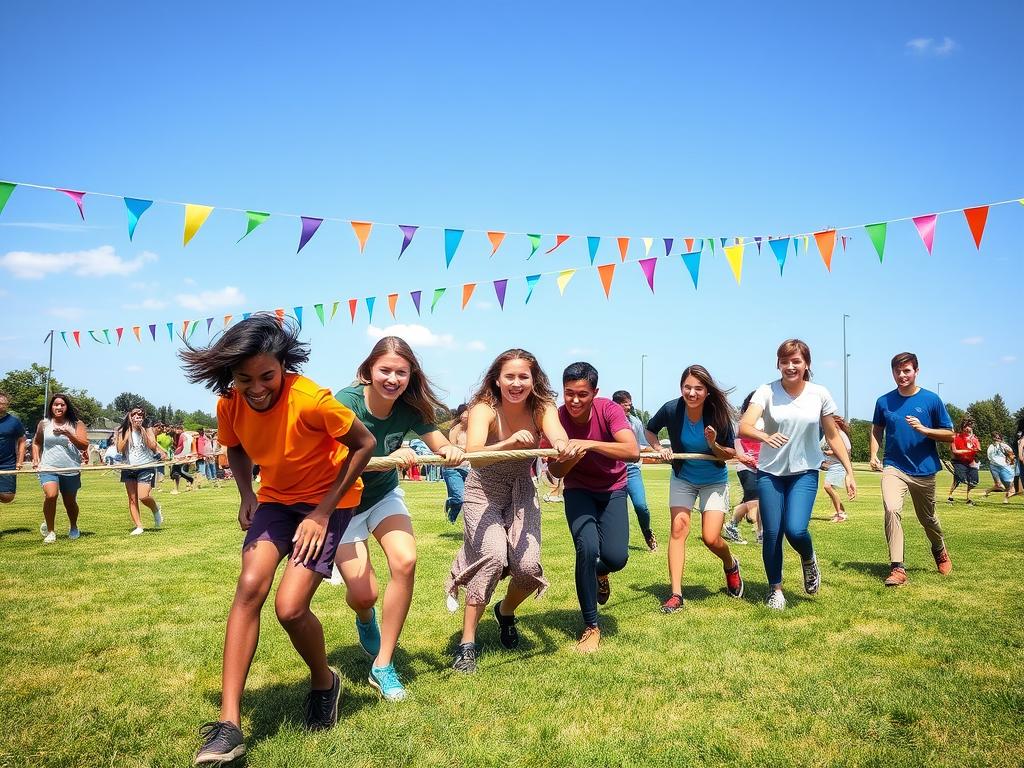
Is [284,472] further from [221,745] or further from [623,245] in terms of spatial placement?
[623,245]

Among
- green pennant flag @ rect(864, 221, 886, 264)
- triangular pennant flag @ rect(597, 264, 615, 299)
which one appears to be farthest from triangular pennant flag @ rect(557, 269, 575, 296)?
green pennant flag @ rect(864, 221, 886, 264)

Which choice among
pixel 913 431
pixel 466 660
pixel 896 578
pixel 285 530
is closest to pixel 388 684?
pixel 466 660

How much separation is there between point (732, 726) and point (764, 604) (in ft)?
10.1

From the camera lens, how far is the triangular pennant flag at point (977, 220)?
888 cm

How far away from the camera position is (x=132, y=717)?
3852 millimetres

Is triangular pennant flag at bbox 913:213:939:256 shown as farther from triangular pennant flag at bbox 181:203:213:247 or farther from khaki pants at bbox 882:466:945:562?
triangular pennant flag at bbox 181:203:213:247

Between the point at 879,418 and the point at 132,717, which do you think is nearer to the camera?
the point at 132,717

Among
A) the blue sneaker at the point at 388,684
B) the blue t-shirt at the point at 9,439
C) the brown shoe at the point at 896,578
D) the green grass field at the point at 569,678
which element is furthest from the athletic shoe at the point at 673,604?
the blue t-shirt at the point at 9,439

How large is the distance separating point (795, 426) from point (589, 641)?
278cm

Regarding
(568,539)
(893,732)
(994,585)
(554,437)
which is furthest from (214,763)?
(568,539)

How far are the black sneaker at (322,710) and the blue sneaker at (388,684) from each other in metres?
0.45

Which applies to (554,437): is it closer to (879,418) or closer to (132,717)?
(132,717)

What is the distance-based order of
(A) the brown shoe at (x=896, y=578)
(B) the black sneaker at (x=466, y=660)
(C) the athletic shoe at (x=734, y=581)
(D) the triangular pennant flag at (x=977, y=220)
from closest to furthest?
1. (B) the black sneaker at (x=466, y=660)
2. (C) the athletic shoe at (x=734, y=581)
3. (A) the brown shoe at (x=896, y=578)
4. (D) the triangular pennant flag at (x=977, y=220)

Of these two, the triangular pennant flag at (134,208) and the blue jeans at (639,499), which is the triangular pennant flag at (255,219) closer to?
the triangular pennant flag at (134,208)
